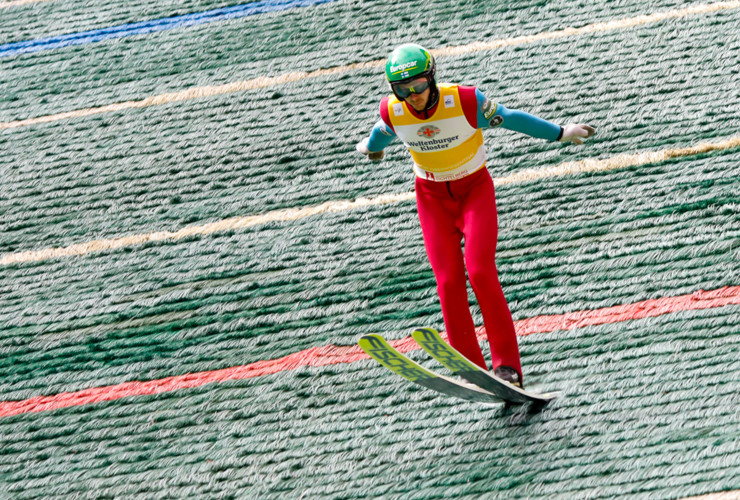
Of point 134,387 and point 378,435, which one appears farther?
point 134,387

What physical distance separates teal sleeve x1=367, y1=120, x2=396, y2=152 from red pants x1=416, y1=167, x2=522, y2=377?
0.19 meters

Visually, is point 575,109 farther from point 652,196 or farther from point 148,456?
point 148,456

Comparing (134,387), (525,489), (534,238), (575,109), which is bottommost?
(525,489)

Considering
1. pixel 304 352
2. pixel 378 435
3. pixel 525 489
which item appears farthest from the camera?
pixel 304 352

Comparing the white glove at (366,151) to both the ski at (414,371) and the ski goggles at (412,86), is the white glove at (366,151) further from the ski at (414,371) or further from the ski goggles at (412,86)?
the ski at (414,371)

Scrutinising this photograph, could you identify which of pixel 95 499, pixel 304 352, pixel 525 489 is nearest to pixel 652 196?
pixel 525 489

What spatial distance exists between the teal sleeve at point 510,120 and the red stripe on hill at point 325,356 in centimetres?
66

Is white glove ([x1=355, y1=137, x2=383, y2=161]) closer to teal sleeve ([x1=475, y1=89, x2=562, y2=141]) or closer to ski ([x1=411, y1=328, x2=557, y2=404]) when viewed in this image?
teal sleeve ([x1=475, y1=89, x2=562, y2=141])

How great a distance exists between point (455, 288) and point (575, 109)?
44.7 inches

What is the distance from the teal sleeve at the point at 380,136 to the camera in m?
2.36

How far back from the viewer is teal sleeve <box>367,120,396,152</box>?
2360 millimetres

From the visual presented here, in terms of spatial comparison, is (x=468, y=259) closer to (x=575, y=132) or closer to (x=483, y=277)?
(x=483, y=277)

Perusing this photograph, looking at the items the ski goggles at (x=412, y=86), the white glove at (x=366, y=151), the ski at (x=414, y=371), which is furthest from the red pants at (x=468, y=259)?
the ski goggles at (x=412, y=86)

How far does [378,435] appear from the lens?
7.99 ft
